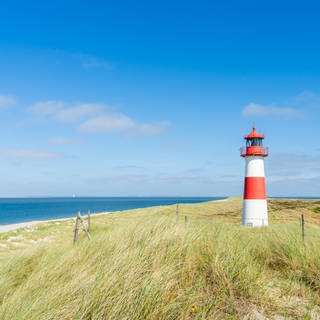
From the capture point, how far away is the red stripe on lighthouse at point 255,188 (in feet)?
50.2

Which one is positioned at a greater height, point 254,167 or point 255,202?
point 254,167

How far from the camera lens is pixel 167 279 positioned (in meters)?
3.58

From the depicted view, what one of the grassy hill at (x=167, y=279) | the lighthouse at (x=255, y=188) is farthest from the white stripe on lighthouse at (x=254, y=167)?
the grassy hill at (x=167, y=279)

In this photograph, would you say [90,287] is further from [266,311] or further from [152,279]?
[266,311]

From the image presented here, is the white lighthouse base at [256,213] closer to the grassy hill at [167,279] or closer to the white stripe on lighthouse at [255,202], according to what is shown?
the white stripe on lighthouse at [255,202]

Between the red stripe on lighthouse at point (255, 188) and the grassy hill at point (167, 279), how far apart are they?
9699 mm

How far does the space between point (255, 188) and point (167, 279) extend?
1269cm

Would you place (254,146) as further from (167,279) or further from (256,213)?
(167,279)

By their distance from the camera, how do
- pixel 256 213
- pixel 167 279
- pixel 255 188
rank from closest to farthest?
pixel 167 279 → pixel 256 213 → pixel 255 188

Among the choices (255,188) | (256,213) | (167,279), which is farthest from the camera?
(255,188)

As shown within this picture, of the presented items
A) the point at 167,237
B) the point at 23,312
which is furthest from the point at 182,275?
the point at 23,312

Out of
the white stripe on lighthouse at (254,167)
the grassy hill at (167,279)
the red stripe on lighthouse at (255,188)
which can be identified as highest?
the white stripe on lighthouse at (254,167)

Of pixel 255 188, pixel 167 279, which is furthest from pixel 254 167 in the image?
pixel 167 279

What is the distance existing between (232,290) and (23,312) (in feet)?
7.86
